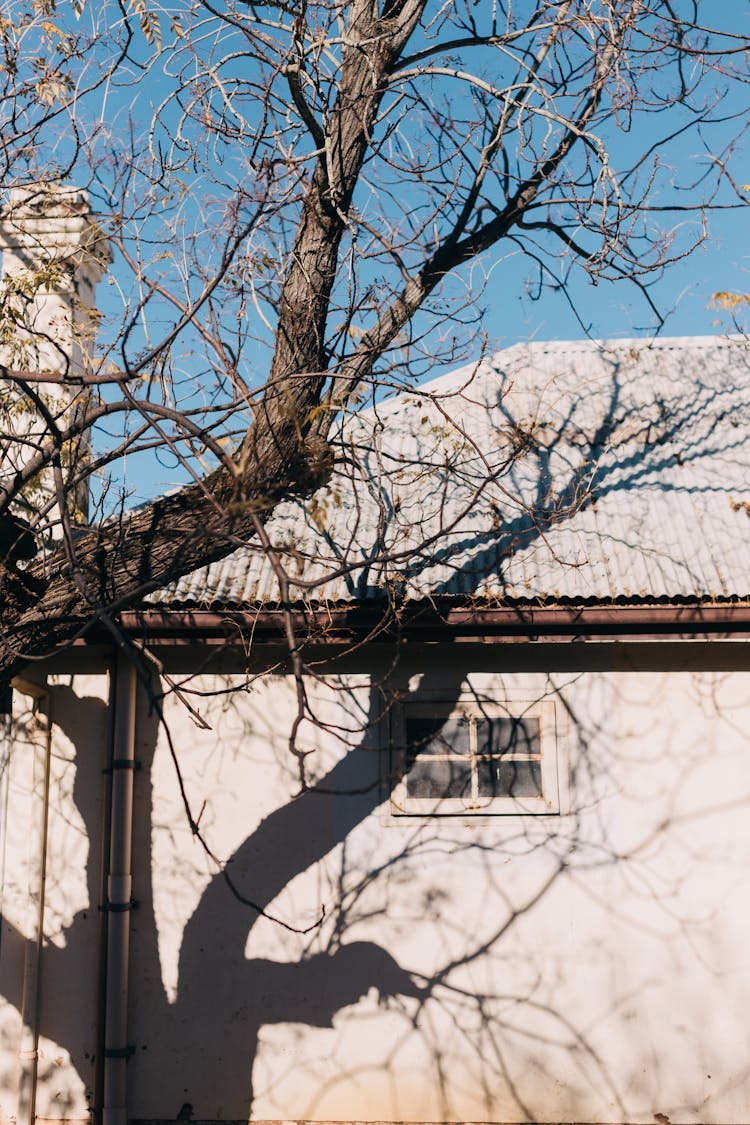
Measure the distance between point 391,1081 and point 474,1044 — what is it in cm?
55

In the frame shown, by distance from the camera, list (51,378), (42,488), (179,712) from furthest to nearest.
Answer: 1. (42,488)
2. (179,712)
3. (51,378)

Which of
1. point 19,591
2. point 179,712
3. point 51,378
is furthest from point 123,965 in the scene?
point 51,378

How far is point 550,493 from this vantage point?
6.35 meters

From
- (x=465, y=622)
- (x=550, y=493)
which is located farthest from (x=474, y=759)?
(x=550, y=493)

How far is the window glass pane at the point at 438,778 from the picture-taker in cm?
665

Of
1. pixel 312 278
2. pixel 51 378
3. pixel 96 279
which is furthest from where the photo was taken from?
pixel 96 279

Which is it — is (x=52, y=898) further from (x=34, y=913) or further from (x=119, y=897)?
(x=119, y=897)

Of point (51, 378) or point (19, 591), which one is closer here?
point (51, 378)

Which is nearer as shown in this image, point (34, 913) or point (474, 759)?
point (34, 913)

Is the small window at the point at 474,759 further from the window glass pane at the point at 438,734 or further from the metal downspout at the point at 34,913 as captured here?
the metal downspout at the point at 34,913

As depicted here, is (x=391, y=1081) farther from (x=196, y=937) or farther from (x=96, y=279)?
(x=96, y=279)

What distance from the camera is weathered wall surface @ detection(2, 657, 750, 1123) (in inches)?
248

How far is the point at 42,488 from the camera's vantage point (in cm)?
725

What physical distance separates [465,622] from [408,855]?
155 centimetres
